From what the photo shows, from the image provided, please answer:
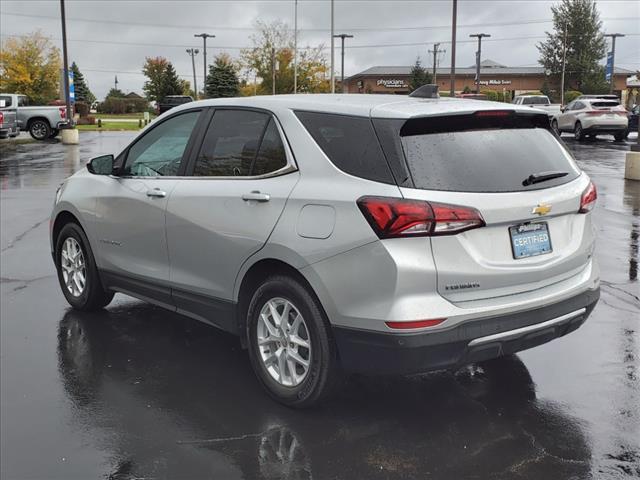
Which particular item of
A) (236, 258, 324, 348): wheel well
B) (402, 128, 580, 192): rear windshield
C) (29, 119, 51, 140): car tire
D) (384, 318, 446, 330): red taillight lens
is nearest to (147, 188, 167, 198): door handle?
(236, 258, 324, 348): wheel well

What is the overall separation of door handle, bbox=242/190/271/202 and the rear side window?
426 mm

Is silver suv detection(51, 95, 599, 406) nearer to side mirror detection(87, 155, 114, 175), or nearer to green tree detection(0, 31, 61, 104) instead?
side mirror detection(87, 155, 114, 175)

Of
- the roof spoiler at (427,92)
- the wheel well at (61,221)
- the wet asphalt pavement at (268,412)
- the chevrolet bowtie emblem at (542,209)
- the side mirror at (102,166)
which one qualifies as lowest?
the wet asphalt pavement at (268,412)

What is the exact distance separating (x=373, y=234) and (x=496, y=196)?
69 cm

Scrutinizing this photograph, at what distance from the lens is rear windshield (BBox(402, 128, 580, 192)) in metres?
3.65

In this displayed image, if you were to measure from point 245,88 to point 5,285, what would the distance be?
70.1 metres

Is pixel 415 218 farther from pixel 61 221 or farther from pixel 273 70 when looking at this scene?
pixel 273 70

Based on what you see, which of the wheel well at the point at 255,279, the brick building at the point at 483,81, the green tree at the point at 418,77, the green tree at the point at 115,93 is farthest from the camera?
Result: the green tree at the point at 115,93

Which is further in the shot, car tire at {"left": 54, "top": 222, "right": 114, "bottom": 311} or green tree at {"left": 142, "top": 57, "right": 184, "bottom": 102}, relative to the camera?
green tree at {"left": 142, "top": 57, "right": 184, "bottom": 102}

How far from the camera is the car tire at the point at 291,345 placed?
3.82 metres

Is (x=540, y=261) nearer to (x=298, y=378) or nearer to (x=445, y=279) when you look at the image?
(x=445, y=279)

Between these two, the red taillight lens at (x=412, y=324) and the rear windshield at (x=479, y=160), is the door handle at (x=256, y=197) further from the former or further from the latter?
the red taillight lens at (x=412, y=324)

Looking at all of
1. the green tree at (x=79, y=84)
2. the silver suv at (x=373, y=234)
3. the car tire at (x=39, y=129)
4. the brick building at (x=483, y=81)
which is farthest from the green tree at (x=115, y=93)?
the silver suv at (x=373, y=234)

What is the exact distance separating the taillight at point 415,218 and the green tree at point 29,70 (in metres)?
59.3
